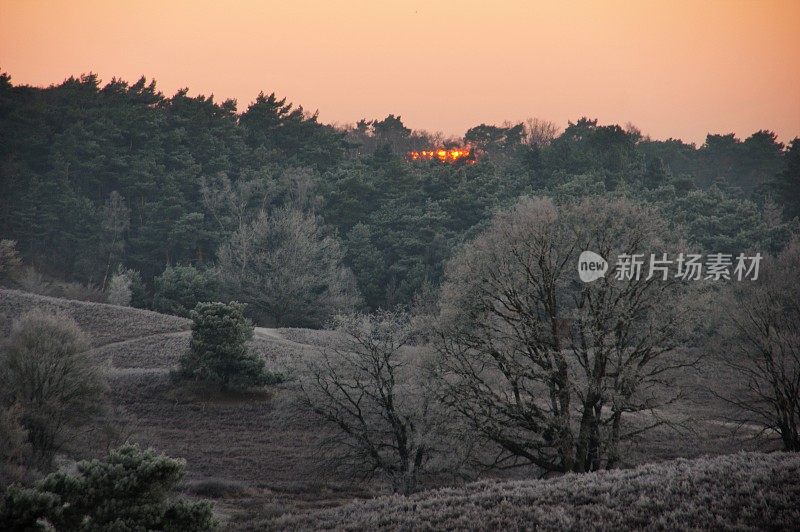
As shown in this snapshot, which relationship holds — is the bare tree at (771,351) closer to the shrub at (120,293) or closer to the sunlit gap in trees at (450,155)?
the shrub at (120,293)

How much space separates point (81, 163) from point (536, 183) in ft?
176

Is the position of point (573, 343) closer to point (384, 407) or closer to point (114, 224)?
point (384, 407)

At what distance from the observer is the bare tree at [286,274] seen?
205 feet

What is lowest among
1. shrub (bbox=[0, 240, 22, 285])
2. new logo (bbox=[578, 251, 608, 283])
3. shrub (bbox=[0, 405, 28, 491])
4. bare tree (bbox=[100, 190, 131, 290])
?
shrub (bbox=[0, 405, 28, 491])

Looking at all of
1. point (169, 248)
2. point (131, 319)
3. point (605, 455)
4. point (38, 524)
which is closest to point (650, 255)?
point (605, 455)

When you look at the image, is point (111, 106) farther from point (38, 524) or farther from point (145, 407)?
point (38, 524)

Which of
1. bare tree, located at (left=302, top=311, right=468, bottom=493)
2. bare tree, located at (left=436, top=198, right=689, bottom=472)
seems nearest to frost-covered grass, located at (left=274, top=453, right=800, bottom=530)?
bare tree, located at (left=436, top=198, right=689, bottom=472)

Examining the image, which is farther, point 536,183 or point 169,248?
point 536,183

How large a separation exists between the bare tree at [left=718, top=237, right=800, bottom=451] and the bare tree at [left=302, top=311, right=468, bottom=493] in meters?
12.8

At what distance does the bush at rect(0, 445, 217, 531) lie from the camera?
1056 centimetres

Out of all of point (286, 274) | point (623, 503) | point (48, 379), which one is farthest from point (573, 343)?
point (286, 274)

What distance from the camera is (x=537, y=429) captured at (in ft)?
60.0

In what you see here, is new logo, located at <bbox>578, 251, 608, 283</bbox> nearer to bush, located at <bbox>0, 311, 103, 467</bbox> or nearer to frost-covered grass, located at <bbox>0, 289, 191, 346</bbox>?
bush, located at <bbox>0, 311, 103, 467</bbox>

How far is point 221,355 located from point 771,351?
2718 cm
